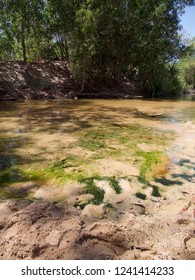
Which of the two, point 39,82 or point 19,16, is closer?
point 19,16

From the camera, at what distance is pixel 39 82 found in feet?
54.4

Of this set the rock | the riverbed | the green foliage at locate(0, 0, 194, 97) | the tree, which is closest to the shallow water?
the riverbed

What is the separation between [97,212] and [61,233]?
48cm

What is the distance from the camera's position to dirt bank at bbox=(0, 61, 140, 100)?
15250mm

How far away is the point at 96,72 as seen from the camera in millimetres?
18125

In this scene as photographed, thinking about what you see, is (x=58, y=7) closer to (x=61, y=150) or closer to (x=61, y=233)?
(x=61, y=150)

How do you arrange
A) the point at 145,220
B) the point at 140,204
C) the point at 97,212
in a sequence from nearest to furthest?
the point at 145,220, the point at 97,212, the point at 140,204

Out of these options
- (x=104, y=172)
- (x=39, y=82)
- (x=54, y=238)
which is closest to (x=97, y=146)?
(x=104, y=172)

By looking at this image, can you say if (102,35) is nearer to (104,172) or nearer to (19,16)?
(19,16)

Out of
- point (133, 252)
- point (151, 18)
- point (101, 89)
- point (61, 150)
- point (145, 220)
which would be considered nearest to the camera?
point (133, 252)

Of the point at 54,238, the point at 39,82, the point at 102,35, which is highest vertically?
the point at 102,35

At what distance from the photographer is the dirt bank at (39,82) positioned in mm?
15250

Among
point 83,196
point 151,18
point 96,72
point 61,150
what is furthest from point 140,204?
point 151,18

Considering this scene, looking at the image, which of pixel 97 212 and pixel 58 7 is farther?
pixel 58 7
